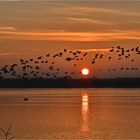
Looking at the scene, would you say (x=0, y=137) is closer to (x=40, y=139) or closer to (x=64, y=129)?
(x=40, y=139)

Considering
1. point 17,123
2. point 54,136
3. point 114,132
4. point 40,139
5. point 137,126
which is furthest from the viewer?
point 17,123

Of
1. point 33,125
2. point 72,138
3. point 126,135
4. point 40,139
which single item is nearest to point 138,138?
point 126,135

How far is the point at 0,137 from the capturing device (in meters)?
42.6

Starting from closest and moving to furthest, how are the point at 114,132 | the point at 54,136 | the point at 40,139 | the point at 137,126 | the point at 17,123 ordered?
the point at 40,139
the point at 54,136
the point at 114,132
the point at 137,126
the point at 17,123

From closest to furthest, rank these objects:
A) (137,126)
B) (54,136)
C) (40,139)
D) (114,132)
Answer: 1. (40,139)
2. (54,136)
3. (114,132)
4. (137,126)

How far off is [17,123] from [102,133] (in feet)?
49.1

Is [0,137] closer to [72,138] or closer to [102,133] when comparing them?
[72,138]

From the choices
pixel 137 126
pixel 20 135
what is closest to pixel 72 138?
pixel 20 135

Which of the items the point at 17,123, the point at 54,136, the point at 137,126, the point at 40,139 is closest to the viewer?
the point at 40,139

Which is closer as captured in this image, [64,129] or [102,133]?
[102,133]

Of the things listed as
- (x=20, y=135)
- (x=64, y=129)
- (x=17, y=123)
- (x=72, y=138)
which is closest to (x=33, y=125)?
(x=17, y=123)

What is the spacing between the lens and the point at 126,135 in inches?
1767

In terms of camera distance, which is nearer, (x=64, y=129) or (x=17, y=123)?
(x=64, y=129)

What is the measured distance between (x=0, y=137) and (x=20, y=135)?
267cm
